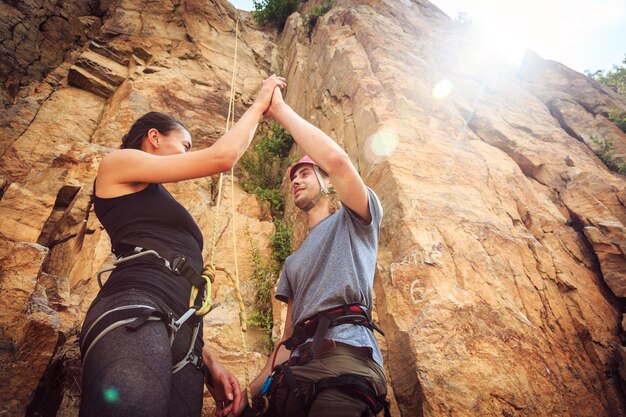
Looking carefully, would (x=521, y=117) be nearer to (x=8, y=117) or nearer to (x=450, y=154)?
(x=450, y=154)

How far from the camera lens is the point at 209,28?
1105 cm

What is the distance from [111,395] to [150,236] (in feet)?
2.89

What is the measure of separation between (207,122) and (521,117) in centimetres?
803

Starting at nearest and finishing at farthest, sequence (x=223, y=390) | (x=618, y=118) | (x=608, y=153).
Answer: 1. (x=223, y=390)
2. (x=608, y=153)
3. (x=618, y=118)

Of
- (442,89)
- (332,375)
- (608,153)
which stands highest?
(608,153)

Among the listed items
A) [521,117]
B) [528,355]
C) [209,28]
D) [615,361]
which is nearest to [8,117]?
[209,28]

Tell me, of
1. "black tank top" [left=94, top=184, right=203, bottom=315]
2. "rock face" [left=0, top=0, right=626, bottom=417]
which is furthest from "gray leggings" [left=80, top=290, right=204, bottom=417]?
"rock face" [left=0, top=0, right=626, bottom=417]

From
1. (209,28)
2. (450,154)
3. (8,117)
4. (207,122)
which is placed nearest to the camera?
(450,154)

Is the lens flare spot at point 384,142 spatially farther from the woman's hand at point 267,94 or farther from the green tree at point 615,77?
the green tree at point 615,77

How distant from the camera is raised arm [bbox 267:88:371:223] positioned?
2176 mm

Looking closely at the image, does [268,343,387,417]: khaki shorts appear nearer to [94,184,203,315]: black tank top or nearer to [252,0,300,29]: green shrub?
[94,184,203,315]: black tank top

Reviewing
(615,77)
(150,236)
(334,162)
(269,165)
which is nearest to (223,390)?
(150,236)

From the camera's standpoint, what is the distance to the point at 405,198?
163 inches

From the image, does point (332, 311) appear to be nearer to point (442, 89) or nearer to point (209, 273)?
point (209, 273)
